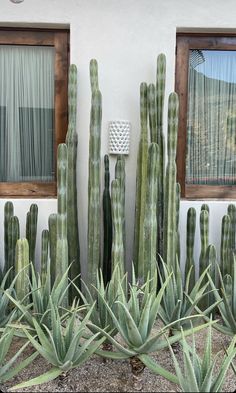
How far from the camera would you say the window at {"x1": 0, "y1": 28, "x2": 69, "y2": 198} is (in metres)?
4.39

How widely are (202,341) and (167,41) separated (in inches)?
127

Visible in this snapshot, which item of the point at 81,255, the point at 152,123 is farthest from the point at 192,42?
the point at 81,255

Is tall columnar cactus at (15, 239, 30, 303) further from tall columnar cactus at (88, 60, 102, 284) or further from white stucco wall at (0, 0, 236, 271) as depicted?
white stucco wall at (0, 0, 236, 271)

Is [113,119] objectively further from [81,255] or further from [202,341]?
[202,341]

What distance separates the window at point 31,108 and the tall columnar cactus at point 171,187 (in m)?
1.37

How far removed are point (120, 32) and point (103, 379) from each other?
3.55m

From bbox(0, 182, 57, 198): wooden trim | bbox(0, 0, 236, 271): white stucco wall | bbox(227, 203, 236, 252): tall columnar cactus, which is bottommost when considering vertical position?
bbox(227, 203, 236, 252): tall columnar cactus

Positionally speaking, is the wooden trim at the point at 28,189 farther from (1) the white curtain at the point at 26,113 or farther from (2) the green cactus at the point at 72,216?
(2) the green cactus at the point at 72,216

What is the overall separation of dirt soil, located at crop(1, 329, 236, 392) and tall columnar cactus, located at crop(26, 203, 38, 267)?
1.36 meters

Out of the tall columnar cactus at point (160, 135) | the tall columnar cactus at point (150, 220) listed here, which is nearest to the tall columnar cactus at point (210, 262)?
the tall columnar cactus at point (160, 135)

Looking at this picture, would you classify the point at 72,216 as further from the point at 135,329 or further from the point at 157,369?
the point at 157,369

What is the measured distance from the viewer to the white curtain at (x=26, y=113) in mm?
4469

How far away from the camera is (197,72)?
14.8 ft

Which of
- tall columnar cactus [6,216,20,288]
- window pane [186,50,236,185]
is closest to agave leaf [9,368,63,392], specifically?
tall columnar cactus [6,216,20,288]
